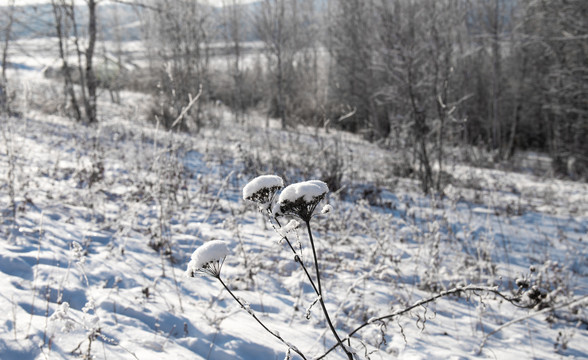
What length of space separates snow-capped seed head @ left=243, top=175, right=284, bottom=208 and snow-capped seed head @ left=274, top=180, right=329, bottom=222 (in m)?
0.07

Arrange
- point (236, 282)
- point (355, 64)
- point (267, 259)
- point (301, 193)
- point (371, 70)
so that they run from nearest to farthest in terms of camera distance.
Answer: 1. point (301, 193)
2. point (236, 282)
3. point (267, 259)
4. point (371, 70)
5. point (355, 64)

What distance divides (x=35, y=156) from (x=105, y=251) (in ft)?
12.3

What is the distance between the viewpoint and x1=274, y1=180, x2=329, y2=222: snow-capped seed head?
1180mm

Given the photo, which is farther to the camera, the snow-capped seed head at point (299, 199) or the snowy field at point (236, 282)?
the snowy field at point (236, 282)

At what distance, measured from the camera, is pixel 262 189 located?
1259 mm

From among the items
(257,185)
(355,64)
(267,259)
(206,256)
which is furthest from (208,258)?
(355,64)

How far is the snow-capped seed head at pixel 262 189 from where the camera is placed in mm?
1239

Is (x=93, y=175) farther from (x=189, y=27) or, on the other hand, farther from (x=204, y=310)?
(x=189, y=27)

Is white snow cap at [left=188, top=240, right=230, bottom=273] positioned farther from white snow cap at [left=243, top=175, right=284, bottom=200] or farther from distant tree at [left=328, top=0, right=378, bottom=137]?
distant tree at [left=328, top=0, right=378, bottom=137]

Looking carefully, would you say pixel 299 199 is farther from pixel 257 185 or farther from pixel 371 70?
pixel 371 70

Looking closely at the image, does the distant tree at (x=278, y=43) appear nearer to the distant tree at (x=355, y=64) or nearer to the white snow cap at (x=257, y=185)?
the distant tree at (x=355, y=64)

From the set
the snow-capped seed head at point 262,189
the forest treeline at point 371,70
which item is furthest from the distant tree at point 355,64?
the snow-capped seed head at point 262,189

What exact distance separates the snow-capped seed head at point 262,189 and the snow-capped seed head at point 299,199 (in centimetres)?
7

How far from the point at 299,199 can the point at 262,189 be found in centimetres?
14
